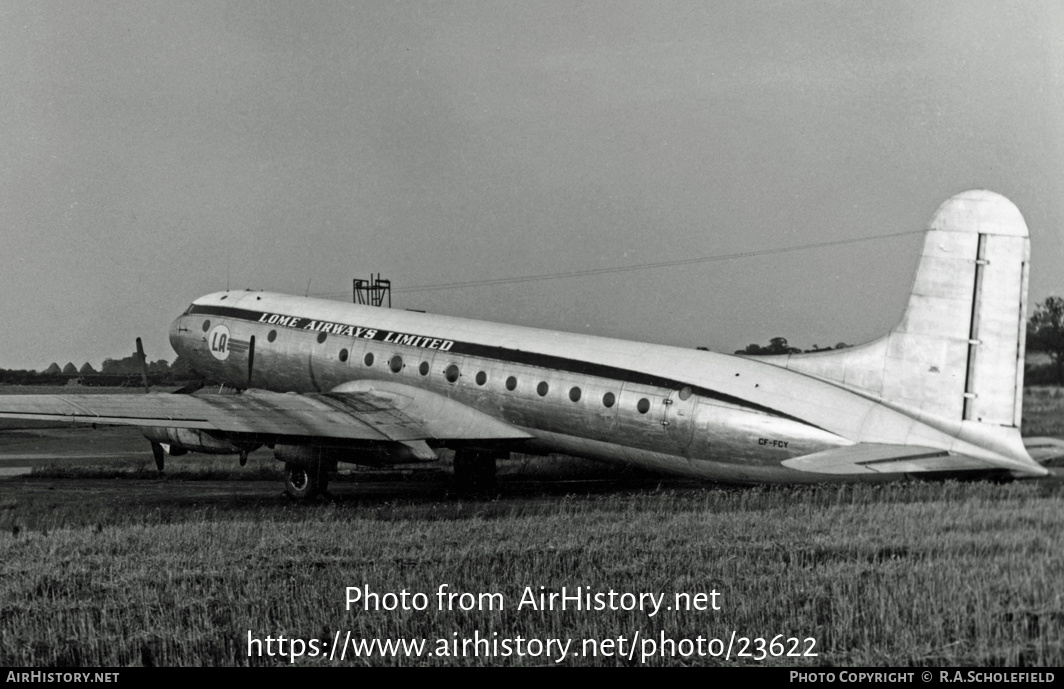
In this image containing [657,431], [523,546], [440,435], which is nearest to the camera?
[523,546]

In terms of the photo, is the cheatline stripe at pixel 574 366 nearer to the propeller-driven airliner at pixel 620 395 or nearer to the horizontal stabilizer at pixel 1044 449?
the propeller-driven airliner at pixel 620 395

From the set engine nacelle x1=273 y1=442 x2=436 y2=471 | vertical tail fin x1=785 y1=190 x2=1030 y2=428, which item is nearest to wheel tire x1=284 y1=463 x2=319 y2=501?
engine nacelle x1=273 y1=442 x2=436 y2=471

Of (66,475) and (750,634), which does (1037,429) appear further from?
(66,475)

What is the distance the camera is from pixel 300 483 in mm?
20781

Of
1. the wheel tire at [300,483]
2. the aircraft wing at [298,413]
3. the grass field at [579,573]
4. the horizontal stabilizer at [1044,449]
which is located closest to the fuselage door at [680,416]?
the grass field at [579,573]

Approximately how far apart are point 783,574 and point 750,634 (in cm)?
236

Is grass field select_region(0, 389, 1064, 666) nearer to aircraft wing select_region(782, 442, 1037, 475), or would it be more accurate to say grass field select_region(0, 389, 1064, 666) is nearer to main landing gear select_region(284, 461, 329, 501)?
aircraft wing select_region(782, 442, 1037, 475)

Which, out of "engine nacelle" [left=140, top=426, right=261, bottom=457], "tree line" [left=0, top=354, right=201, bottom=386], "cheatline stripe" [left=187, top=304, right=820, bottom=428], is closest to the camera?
"cheatline stripe" [left=187, top=304, right=820, bottom=428]

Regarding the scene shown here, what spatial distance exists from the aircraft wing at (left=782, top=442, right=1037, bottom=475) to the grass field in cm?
32

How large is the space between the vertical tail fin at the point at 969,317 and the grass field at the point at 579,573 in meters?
0.84

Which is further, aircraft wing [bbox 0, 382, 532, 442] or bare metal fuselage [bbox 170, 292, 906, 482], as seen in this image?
bare metal fuselage [bbox 170, 292, 906, 482]

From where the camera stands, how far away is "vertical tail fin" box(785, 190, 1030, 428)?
566 inches
